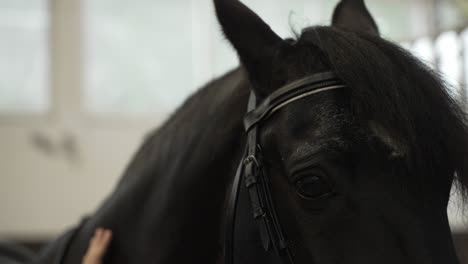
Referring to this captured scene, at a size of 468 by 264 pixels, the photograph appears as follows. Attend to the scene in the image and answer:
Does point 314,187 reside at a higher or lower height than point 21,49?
lower

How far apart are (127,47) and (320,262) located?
297 cm

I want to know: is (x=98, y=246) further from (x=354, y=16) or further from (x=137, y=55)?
(x=137, y=55)

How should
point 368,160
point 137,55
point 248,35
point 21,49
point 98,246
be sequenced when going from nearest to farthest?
point 368,160 → point 248,35 → point 98,246 → point 21,49 → point 137,55

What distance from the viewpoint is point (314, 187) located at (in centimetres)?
69

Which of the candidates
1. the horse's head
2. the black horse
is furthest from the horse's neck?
the horse's head

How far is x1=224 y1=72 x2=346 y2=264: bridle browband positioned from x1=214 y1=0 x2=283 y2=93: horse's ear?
0.16 ft

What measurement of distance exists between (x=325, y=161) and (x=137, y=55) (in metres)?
2.95

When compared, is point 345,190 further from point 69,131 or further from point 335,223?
point 69,131

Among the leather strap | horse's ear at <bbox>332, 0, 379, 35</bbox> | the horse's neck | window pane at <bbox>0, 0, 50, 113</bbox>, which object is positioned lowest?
the horse's neck

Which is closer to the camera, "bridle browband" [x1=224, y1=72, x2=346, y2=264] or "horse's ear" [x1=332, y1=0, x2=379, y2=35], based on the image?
"bridle browband" [x1=224, y1=72, x2=346, y2=264]

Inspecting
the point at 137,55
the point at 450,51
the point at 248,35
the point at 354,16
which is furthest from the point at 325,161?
the point at 137,55

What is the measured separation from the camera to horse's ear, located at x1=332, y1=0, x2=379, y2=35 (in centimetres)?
94

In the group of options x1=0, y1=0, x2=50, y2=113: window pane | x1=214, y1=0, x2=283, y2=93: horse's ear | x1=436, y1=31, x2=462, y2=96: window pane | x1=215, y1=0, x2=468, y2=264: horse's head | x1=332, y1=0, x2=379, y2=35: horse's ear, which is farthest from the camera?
x1=0, y1=0, x2=50, y2=113: window pane

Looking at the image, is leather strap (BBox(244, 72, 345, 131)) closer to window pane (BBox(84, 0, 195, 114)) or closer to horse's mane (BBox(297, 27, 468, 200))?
horse's mane (BBox(297, 27, 468, 200))
